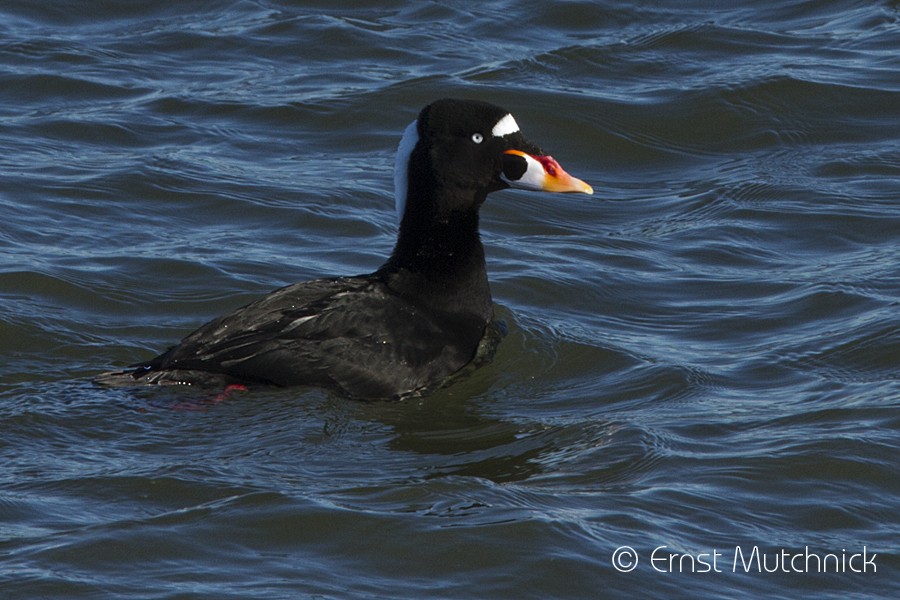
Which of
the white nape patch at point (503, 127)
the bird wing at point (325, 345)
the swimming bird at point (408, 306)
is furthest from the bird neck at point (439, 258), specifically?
the white nape patch at point (503, 127)

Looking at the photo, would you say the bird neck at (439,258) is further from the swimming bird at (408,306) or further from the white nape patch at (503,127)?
the white nape patch at (503,127)

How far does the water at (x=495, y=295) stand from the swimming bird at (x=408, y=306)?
15cm

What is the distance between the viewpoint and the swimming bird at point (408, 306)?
749 centimetres

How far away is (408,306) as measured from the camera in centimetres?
791

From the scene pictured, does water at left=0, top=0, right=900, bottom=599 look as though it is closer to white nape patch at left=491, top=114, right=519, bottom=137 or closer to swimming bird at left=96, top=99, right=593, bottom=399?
swimming bird at left=96, top=99, right=593, bottom=399

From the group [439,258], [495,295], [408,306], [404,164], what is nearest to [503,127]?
[404,164]

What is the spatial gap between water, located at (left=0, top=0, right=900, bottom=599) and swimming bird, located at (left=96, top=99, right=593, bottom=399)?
15 cm

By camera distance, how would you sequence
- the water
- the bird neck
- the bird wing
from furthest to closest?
the bird neck < the bird wing < the water

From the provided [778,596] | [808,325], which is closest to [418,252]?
[808,325]

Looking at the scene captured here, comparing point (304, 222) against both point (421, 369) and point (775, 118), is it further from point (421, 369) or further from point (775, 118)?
point (775, 118)

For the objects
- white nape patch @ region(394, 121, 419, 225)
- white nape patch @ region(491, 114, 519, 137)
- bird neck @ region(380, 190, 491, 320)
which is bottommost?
bird neck @ region(380, 190, 491, 320)

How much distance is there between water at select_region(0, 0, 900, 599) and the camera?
6250mm

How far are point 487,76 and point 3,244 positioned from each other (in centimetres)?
453

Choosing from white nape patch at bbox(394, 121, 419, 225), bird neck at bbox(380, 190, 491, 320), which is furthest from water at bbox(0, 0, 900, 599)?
white nape patch at bbox(394, 121, 419, 225)
